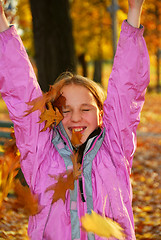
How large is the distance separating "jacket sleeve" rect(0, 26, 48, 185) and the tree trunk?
3511 millimetres

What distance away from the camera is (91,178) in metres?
2.19

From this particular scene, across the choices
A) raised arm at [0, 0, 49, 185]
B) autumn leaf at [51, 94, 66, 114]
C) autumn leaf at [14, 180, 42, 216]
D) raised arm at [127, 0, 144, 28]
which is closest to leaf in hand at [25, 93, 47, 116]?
raised arm at [0, 0, 49, 185]

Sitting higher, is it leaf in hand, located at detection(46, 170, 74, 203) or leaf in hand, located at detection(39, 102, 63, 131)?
leaf in hand, located at detection(39, 102, 63, 131)

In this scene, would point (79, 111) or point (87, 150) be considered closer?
point (87, 150)

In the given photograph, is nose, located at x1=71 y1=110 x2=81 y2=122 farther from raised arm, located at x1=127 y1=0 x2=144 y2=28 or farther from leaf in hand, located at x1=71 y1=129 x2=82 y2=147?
raised arm, located at x1=127 y1=0 x2=144 y2=28

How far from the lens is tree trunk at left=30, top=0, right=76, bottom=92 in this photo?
5.75m

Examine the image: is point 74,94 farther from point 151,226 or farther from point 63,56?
point 63,56

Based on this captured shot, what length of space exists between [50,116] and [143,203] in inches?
120

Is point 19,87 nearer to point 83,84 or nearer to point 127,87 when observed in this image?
point 83,84

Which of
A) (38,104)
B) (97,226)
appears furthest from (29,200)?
(97,226)

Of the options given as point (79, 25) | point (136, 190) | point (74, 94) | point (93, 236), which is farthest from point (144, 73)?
point (79, 25)

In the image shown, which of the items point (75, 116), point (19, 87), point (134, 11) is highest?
point (134, 11)

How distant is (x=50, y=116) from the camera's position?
7.53 feet

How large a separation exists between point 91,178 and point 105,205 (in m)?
0.19
